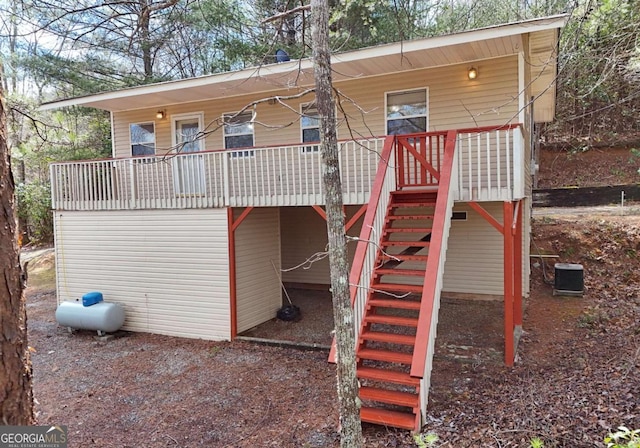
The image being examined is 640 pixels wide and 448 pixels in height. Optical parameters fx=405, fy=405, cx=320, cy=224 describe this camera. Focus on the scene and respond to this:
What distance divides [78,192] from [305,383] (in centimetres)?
691

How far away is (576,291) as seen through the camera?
359 inches

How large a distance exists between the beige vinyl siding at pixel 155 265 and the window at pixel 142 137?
2447 mm

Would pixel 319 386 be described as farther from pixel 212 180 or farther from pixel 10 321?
pixel 212 180

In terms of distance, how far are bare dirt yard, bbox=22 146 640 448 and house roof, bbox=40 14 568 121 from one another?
13.9 ft

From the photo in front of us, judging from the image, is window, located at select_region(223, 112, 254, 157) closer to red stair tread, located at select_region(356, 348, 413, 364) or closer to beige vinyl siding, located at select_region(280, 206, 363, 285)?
beige vinyl siding, located at select_region(280, 206, 363, 285)

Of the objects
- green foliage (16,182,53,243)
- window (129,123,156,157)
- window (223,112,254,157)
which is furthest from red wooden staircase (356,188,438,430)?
green foliage (16,182,53,243)

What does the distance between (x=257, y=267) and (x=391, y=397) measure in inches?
195

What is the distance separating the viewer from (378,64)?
7.89 metres

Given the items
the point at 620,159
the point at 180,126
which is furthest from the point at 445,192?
the point at 620,159

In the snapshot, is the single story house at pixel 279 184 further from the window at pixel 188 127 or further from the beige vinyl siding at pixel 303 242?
the beige vinyl siding at pixel 303 242

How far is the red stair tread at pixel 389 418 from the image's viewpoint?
4084 mm

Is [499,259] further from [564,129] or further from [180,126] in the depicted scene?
[564,129]

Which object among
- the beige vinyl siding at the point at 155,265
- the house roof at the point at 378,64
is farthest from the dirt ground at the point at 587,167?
the beige vinyl siding at the point at 155,265
